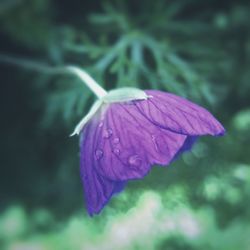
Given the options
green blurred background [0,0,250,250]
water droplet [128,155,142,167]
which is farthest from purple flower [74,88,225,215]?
green blurred background [0,0,250,250]

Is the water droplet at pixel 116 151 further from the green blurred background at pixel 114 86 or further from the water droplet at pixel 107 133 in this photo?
the green blurred background at pixel 114 86

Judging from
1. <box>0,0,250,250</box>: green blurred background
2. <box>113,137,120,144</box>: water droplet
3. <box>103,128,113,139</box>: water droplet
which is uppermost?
<box>113,137,120,144</box>: water droplet

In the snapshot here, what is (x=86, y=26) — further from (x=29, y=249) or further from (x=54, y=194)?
(x=29, y=249)

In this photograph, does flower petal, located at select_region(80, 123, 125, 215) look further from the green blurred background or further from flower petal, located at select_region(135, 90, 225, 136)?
the green blurred background

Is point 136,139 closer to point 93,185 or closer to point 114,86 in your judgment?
point 93,185

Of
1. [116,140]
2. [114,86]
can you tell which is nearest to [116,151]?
[116,140]

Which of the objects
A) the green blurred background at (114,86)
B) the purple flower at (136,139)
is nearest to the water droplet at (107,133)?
the purple flower at (136,139)

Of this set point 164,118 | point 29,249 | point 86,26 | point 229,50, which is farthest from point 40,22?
point 164,118
